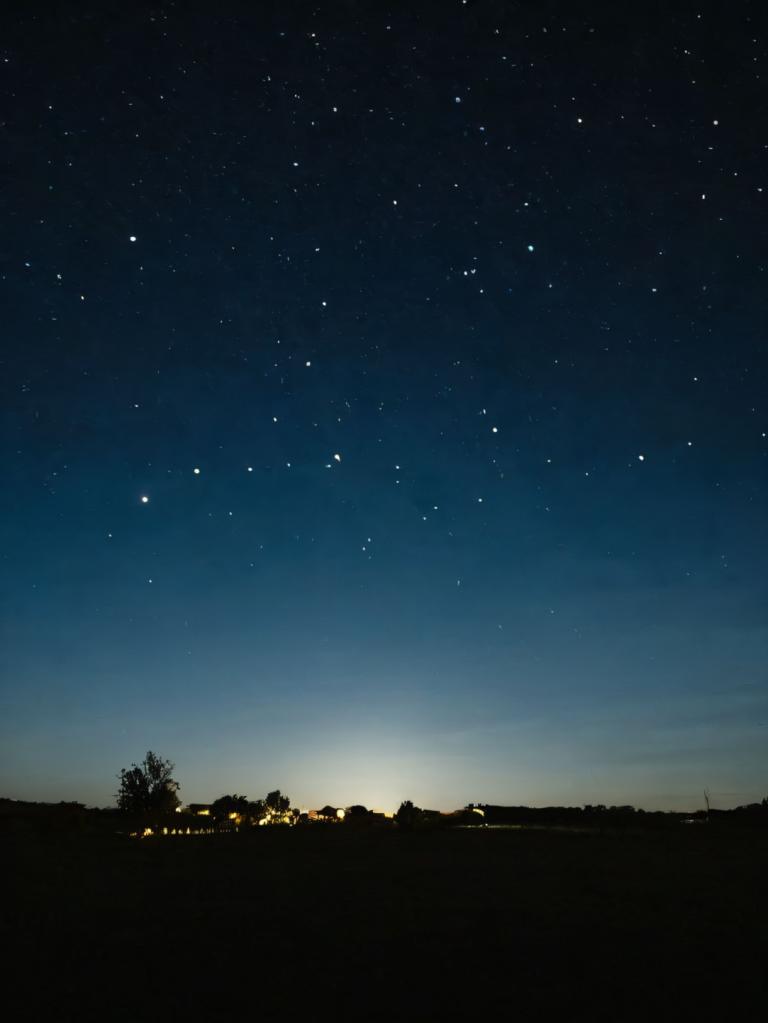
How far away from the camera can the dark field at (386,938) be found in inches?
295

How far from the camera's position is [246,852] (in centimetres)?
2386

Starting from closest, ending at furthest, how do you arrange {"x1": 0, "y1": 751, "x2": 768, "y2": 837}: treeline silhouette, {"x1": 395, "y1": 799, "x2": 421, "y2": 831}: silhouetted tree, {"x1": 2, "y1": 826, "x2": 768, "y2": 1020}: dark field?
{"x1": 2, "y1": 826, "x2": 768, "y2": 1020}: dark field < {"x1": 0, "y1": 751, "x2": 768, "y2": 837}: treeline silhouette < {"x1": 395, "y1": 799, "x2": 421, "y2": 831}: silhouetted tree

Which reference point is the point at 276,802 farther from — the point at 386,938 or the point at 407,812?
the point at 386,938

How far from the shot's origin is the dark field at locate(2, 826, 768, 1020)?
295 inches

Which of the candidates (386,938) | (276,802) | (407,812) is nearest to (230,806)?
(276,802)

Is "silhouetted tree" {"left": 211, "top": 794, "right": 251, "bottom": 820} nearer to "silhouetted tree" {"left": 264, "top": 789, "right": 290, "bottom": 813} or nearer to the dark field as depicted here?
"silhouetted tree" {"left": 264, "top": 789, "right": 290, "bottom": 813}

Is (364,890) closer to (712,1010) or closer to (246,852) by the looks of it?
(712,1010)

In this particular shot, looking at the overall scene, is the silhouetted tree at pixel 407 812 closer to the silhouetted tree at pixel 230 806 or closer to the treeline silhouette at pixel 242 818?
the treeline silhouette at pixel 242 818

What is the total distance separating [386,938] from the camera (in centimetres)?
1020

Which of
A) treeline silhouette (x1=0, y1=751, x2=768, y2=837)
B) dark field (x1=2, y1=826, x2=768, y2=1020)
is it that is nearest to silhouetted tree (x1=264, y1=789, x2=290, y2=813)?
treeline silhouette (x1=0, y1=751, x2=768, y2=837)

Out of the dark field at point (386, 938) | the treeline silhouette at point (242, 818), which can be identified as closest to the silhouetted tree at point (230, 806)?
the treeline silhouette at point (242, 818)

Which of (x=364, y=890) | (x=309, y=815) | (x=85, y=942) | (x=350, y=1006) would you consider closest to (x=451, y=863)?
(x=364, y=890)

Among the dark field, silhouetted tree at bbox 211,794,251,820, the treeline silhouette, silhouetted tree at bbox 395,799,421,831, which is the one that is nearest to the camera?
the dark field

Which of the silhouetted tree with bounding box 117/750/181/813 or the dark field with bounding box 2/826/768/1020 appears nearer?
the dark field with bounding box 2/826/768/1020
